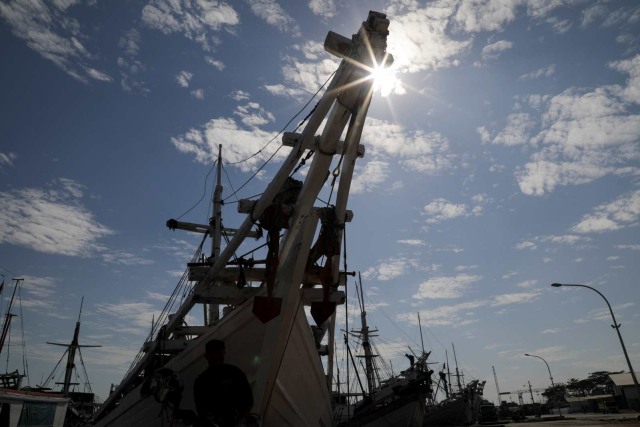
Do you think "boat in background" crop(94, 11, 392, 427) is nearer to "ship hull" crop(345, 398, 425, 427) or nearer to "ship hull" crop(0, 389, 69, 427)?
"ship hull" crop(0, 389, 69, 427)

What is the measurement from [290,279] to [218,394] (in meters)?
2.69

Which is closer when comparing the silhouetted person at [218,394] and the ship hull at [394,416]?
the silhouetted person at [218,394]

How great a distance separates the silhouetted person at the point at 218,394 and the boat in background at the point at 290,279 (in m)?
0.97

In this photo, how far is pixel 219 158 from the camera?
2209 cm

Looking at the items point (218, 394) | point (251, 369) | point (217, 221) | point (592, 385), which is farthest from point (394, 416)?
point (592, 385)

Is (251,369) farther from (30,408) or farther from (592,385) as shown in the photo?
(592,385)

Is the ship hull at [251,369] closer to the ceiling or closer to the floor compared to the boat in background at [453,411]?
closer to the ceiling

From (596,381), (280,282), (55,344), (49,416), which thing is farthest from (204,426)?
(596,381)

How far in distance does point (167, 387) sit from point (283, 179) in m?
4.36

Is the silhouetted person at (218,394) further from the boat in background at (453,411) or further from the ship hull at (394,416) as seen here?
the boat in background at (453,411)

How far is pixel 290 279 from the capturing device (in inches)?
319

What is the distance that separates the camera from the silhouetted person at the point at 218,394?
5.83 m

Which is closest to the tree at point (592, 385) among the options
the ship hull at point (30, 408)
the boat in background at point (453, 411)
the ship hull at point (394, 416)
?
the boat in background at point (453, 411)

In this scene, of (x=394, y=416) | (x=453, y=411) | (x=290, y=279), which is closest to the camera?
(x=290, y=279)
